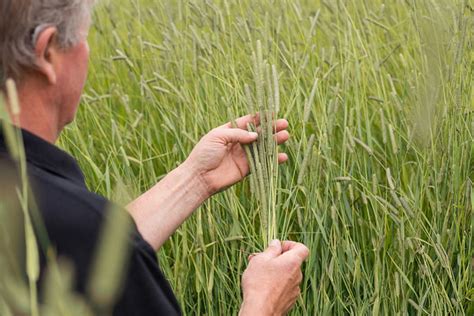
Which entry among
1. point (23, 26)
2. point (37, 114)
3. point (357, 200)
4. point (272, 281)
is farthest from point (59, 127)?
point (357, 200)

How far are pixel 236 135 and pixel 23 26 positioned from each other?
2.48 ft

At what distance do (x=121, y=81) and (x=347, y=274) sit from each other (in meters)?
1.59

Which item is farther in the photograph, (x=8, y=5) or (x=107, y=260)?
(x=8, y=5)

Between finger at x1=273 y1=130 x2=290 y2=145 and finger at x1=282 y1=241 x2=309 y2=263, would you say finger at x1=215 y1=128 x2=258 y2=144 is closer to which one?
finger at x1=273 y1=130 x2=290 y2=145

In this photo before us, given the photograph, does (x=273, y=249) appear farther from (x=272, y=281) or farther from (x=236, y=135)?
(x=236, y=135)

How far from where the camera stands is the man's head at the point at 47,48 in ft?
4.91

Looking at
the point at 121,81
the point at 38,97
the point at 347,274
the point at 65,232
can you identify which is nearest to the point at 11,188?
the point at 65,232

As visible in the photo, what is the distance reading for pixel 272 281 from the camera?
1.93m

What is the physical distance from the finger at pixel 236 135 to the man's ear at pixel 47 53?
66 cm

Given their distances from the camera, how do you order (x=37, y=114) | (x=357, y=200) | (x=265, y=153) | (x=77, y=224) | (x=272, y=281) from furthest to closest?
(x=357, y=200)
(x=265, y=153)
(x=272, y=281)
(x=37, y=114)
(x=77, y=224)

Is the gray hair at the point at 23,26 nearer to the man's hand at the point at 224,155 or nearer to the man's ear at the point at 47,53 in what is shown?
the man's ear at the point at 47,53

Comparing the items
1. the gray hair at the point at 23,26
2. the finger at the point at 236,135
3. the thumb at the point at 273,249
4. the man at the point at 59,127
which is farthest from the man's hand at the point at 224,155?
the gray hair at the point at 23,26

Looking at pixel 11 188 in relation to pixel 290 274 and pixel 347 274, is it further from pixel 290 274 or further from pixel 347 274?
pixel 347 274

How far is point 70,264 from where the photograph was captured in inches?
57.2
